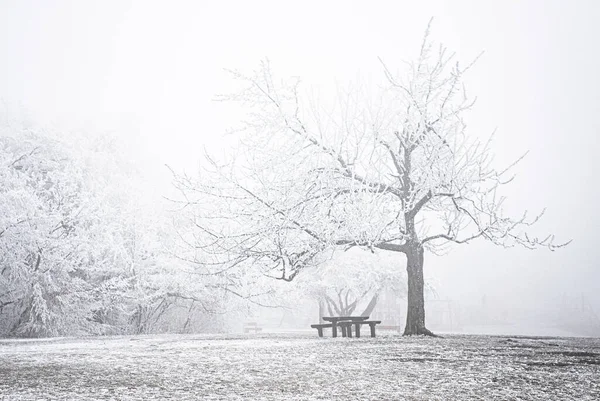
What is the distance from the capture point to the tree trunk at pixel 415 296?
533 inches

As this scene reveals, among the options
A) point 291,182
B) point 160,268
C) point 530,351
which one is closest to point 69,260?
point 160,268

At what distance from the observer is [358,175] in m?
13.8

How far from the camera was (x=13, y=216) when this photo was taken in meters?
16.8

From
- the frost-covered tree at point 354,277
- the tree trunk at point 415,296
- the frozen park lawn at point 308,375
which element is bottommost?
the frozen park lawn at point 308,375

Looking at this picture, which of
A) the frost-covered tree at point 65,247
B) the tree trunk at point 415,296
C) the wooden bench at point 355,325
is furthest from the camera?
the frost-covered tree at point 65,247

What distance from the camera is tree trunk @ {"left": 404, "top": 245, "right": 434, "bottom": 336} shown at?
1353 centimetres

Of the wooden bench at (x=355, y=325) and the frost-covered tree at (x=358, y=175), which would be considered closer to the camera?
the frost-covered tree at (x=358, y=175)

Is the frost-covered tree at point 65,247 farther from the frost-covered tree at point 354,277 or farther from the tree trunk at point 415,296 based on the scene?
the tree trunk at point 415,296

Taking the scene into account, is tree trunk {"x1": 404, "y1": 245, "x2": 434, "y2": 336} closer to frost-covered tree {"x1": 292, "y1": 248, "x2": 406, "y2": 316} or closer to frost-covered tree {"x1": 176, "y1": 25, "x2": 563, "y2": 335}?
frost-covered tree {"x1": 176, "y1": 25, "x2": 563, "y2": 335}

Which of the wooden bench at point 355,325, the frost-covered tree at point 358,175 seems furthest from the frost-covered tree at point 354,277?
the frost-covered tree at point 358,175

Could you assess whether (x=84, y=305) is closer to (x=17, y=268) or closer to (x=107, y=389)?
(x=17, y=268)

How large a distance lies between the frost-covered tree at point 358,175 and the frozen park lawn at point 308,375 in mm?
4555

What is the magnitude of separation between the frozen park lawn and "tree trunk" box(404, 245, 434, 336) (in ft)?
14.9

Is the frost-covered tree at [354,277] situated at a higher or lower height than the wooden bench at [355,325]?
higher
